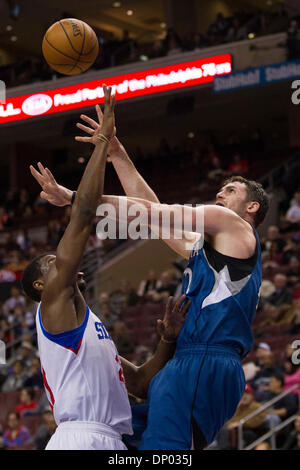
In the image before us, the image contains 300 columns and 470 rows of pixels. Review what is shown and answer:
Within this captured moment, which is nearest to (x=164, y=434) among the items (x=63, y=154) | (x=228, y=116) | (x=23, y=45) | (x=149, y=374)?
(x=149, y=374)

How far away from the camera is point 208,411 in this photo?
4055 millimetres

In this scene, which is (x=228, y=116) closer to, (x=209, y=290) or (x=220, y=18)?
(x=220, y=18)

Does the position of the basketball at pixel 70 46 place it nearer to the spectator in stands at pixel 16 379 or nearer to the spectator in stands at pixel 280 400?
the spectator in stands at pixel 280 400

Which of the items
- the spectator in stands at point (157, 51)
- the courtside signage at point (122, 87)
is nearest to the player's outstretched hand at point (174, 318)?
the courtside signage at point (122, 87)

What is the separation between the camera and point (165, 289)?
44.8 feet

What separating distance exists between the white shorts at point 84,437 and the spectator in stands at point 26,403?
828cm

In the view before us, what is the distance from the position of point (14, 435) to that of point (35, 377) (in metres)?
1.54

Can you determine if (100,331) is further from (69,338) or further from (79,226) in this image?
(79,226)

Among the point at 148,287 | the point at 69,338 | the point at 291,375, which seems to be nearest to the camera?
the point at 69,338

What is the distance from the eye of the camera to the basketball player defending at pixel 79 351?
3.98 metres

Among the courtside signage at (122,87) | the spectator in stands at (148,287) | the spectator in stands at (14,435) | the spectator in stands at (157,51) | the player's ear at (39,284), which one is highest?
the spectator in stands at (157,51)

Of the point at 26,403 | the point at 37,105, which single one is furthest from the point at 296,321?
the point at 37,105

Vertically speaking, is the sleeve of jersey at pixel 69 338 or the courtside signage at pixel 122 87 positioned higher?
the courtside signage at pixel 122 87

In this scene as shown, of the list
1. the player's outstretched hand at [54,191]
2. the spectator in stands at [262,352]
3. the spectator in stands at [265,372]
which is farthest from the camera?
the spectator in stands at [262,352]
